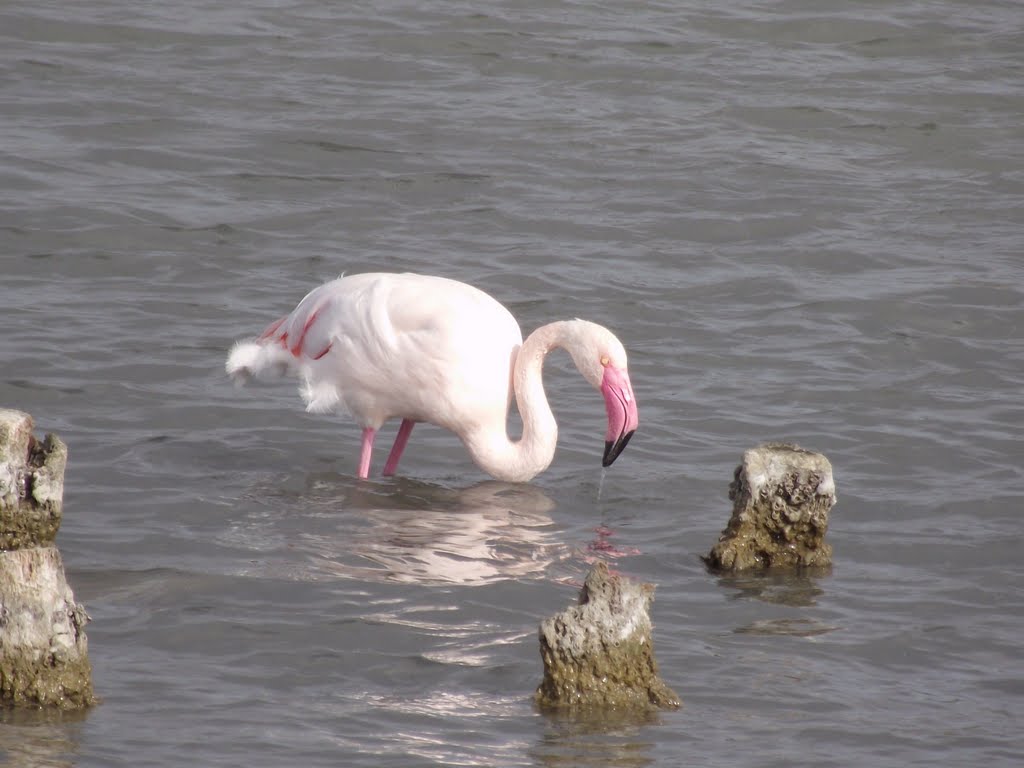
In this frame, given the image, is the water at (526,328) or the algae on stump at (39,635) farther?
the water at (526,328)

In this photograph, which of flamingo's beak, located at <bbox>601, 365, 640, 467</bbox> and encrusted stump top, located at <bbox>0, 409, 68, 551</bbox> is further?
flamingo's beak, located at <bbox>601, 365, 640, 467</bbox>

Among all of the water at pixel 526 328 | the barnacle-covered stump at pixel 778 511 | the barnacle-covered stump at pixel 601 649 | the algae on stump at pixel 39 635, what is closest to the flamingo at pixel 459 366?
the water at pixel 526 328

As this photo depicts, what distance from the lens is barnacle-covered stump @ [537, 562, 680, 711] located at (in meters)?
4.98

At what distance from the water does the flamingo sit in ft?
0.95

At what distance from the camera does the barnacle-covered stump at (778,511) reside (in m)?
6.30

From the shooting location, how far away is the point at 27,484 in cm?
498

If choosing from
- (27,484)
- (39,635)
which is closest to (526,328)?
(27,484)

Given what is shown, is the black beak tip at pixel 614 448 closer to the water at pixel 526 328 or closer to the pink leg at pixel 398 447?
the water at pixel 526 328

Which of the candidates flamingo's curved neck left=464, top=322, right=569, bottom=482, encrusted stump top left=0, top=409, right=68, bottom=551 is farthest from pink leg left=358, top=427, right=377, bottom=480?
encrusted stump top left=0, top=409, right=68, bottom=551

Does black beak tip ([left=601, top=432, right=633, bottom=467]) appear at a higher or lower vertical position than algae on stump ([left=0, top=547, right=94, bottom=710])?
higher

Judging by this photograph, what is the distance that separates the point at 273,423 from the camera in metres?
8.68

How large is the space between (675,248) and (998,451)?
380 centimetres

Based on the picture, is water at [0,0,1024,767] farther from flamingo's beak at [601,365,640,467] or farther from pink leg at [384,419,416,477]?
flamingo's beak at [601,365,640,467]

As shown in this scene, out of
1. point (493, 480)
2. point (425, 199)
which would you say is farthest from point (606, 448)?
point (425, 199)
